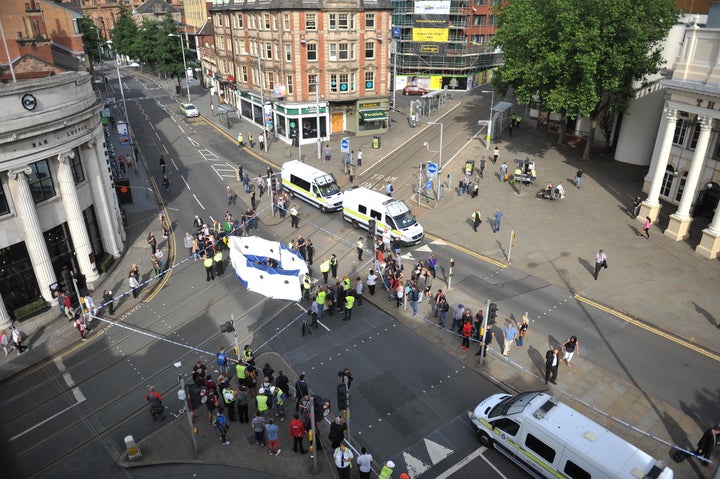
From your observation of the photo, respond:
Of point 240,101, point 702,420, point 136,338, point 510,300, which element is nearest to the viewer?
point 702,420

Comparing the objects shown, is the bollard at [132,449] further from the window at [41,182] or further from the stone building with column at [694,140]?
the stone building with column at [694,140]

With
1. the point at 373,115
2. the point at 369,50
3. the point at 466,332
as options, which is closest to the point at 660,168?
the point at 466,332

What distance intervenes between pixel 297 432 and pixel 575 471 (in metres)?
8.04

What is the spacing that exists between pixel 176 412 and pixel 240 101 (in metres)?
52.0

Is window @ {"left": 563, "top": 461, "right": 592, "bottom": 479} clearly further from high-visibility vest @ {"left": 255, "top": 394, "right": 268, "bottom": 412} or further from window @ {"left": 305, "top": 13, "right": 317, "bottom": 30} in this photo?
window @ {"left": 305, "top": 13, "right": 317, "bottom": 30}

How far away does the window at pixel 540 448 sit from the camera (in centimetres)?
1446

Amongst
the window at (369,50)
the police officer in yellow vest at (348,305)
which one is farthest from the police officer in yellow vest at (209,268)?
Answer: the window at (369,50)

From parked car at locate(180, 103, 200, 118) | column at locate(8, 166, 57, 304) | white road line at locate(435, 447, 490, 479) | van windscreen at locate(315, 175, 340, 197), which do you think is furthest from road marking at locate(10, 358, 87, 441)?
parked car at locate(180, 103, 200, 118)

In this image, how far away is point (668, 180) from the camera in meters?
34.7

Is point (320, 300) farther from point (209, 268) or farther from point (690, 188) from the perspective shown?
point (690, 188)

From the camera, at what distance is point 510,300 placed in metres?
24.6

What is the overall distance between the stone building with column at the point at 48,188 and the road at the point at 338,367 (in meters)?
4.25

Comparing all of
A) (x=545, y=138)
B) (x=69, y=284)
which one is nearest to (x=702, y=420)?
(x=69, y=284)

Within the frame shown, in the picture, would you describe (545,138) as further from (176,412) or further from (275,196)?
(176,412)
